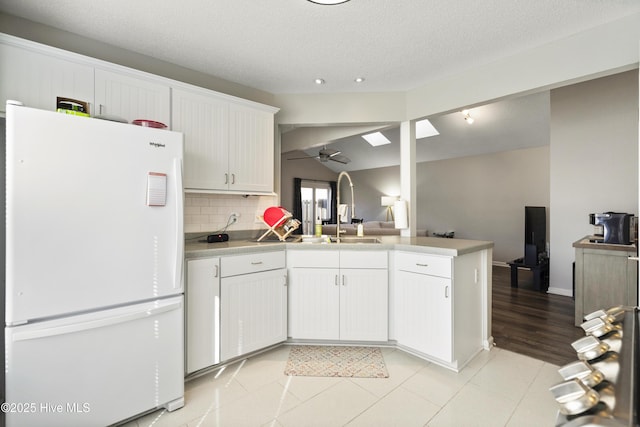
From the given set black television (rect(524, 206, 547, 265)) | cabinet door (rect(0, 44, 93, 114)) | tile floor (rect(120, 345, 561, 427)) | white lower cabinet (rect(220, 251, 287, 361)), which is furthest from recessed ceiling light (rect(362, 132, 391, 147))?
cabinet door (rect(0, 44, 93, 114))

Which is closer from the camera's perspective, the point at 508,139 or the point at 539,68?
the point at 539,68

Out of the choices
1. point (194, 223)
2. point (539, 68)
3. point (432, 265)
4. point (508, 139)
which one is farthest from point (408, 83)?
point (508, 139)

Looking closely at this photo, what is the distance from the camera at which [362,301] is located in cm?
267

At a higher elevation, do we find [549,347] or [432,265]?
[432,265]

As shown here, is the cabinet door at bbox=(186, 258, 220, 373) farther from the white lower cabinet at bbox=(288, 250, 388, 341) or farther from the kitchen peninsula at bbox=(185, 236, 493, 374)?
the white lower cabinet at bbox=(288, 250, 388, 341)

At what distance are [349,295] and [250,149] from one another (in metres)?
1.57

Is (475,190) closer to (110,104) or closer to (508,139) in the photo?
(508,139)

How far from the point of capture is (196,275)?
218cm

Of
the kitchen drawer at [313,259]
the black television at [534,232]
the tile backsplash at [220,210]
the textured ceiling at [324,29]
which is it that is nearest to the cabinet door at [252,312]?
the kitchen drawer at [313,259]

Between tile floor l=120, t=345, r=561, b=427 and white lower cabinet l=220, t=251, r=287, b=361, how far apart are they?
20cm

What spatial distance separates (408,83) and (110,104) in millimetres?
2528

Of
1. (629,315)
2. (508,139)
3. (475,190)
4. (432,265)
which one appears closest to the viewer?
(629,315)

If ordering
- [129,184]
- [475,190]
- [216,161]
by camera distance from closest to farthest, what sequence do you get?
1. [129,184]
2. [216,161]
3. [475,190]

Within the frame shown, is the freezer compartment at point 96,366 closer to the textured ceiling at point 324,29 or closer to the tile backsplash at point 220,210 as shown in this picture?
the tile backsplash at point 220,210
